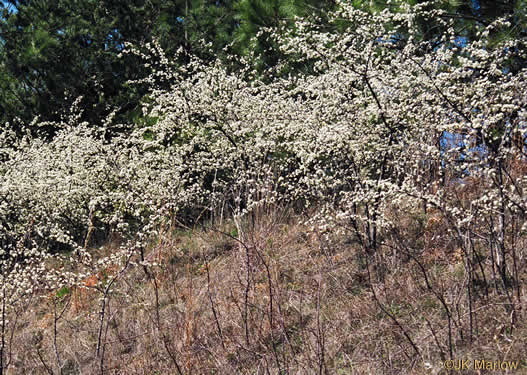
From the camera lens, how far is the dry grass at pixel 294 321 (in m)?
2.89

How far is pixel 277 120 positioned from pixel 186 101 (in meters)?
1.53

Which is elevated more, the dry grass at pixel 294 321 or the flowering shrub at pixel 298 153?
the flowering shrub at pixel 298 153

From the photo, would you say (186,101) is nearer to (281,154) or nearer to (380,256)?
(281,154)

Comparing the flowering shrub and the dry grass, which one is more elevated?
the flowering shrub

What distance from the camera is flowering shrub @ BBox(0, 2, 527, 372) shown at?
13.8 feet

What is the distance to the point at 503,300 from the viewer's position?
3232 millimetres

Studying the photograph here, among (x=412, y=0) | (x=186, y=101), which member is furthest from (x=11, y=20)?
(x=412, y=0)

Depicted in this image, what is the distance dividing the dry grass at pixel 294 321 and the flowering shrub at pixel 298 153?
333 millimetres

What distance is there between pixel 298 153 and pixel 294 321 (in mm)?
1612

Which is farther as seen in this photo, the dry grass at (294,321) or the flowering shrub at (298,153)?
the flowering shrub at (298,153)

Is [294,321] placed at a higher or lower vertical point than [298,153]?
lower

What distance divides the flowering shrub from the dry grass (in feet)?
1.09

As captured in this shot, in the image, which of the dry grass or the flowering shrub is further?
the flowering shrub

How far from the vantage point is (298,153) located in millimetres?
4363
